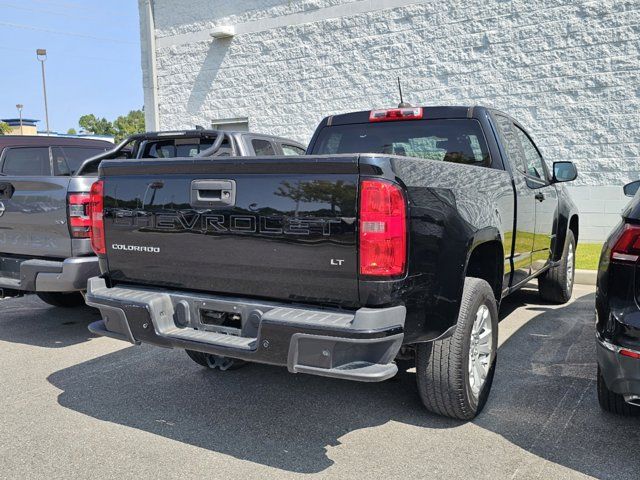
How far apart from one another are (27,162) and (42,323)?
6.49ft

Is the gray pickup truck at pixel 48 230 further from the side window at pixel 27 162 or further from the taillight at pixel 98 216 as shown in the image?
the taillight at pixel 98 216

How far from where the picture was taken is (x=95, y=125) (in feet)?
316

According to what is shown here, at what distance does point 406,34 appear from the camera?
11.3 meters

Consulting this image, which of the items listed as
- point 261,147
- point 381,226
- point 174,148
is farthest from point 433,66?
point 381,226

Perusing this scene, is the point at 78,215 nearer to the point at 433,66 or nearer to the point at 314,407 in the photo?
the point at 314,407

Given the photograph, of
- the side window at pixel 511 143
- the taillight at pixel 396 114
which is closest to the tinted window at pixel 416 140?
the taillight at pixel 396 114

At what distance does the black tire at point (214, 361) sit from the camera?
182 inches

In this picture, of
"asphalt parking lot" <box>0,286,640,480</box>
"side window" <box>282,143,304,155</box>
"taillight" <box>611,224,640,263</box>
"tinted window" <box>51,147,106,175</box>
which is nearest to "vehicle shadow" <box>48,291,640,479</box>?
"asphalt parking lot" <box>0,286,640,480</box>

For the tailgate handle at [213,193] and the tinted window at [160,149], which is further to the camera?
the tinted window at [160,149]

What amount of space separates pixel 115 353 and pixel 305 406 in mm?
2175

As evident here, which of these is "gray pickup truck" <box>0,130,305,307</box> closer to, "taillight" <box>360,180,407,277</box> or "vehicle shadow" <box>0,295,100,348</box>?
"vehicle shadow" <box>0,295,100,348</box>

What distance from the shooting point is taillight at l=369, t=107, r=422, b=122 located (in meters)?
4.73

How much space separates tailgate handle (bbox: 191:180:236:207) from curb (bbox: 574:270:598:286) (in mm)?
6301

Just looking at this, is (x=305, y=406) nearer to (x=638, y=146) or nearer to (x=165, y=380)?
(x=165, y=380)
